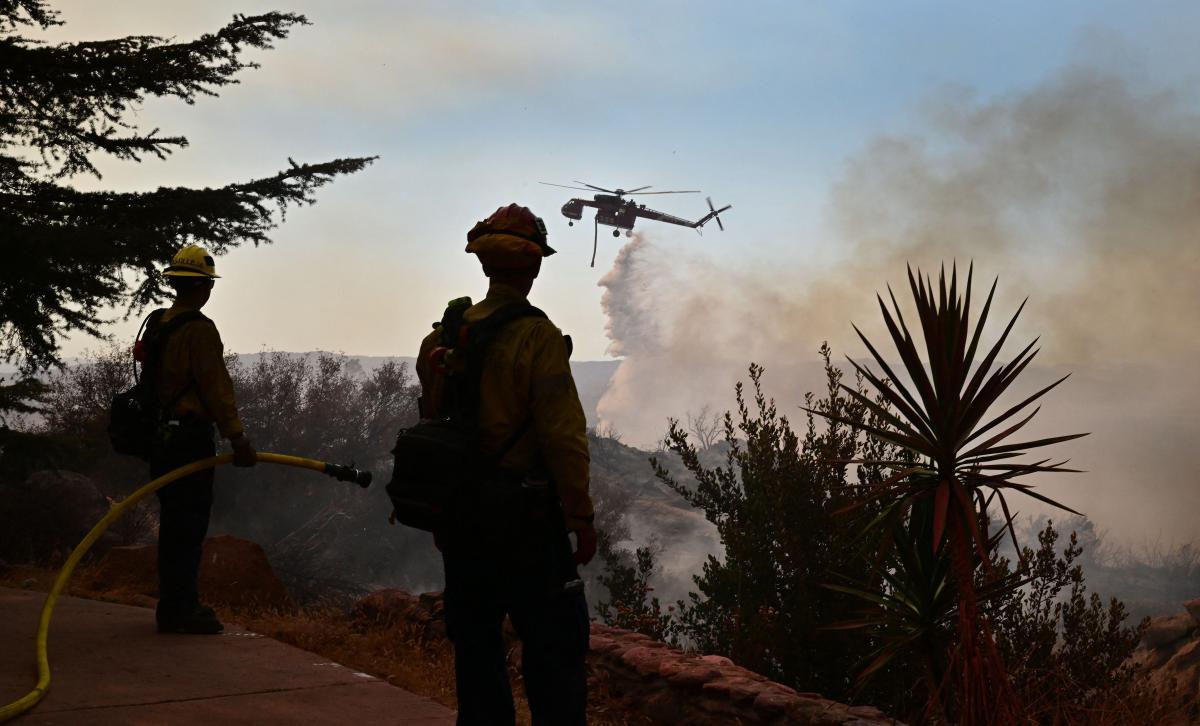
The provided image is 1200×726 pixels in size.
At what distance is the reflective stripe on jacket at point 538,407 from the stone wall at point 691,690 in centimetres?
215

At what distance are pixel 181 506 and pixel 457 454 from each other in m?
2.95

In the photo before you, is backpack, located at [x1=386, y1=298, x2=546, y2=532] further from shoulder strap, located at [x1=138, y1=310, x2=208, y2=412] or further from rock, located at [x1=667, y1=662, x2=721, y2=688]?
shoulder strap, located at [x1=138, y1=310, x2=208, y2=412]

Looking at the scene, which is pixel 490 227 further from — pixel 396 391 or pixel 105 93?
pixel 396 391

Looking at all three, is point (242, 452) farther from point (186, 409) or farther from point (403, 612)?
point (403, 612)

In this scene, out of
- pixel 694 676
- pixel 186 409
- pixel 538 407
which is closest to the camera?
pixel 538 407

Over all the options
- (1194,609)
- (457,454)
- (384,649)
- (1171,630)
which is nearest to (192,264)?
(384,649)

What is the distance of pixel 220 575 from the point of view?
336 inches

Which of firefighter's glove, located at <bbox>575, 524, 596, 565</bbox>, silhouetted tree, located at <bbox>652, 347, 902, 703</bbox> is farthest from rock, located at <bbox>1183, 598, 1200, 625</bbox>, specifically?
firefighter's glove, located at <bbox>575, 524, 596, 565</bbox>

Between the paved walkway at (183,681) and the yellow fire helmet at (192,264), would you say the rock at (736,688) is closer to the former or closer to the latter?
the paved walkway at (183,681)

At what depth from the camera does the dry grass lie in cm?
599

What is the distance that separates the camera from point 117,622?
248 inches

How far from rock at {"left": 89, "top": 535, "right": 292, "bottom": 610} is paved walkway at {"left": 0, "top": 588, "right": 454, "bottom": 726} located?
2.05 meters

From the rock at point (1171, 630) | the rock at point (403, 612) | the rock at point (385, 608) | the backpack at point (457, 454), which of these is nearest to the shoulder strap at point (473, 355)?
the backpack at point (457, 454)

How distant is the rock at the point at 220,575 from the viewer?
8.42 meters
